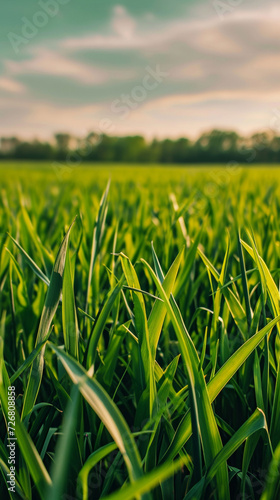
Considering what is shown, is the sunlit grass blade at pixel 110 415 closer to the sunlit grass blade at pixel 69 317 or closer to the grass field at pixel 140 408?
the grass field at pixel 140 408

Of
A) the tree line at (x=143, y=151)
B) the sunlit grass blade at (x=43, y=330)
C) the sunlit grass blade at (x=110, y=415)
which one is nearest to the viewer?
the sunlit grass blade at (x=110, y=415)

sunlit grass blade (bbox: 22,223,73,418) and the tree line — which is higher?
the tree line

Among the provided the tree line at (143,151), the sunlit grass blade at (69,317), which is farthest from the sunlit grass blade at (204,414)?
the tree line at (143,151)

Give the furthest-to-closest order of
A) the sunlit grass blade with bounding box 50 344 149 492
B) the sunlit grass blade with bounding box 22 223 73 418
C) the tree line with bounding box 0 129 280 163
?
the tree line with bounding box 0 129 280 163 → the sunlit grass blade with bounding box 22 223 73 418 → the sunlit grass blade with bounding box 50 344 149 492

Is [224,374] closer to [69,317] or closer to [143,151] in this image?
[69,317]

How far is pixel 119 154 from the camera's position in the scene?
34500 millimetres

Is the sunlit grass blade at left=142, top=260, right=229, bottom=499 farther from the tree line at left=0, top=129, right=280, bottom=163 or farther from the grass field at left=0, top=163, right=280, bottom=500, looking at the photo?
the tree line at left=0, top=129, right=280, bottom=163

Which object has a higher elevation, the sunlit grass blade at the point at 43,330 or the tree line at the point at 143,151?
the tree line at the point at 143,151

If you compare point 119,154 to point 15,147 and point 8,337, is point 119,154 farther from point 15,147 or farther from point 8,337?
point 8,337

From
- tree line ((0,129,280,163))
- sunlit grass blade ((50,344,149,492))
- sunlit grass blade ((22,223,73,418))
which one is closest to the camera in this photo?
sunlit grass blade ((50,344,149,492))

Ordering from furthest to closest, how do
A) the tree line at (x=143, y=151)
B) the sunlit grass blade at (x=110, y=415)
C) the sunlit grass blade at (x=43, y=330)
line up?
the tree line at (x=143, y=151) < the sunlit grass blade at (x=43, y=330) < the sunlit grass blade at (x=110, y=415)

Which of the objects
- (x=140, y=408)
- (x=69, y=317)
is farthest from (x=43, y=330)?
(x=140, y=408)

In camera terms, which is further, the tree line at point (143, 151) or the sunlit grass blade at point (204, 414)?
the tree line at point (143, 151)

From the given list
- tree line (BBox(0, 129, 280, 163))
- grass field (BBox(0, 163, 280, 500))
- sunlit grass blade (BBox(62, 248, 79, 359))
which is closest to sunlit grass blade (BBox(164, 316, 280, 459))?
grass field (BBox(0, 163, 280, 500))
